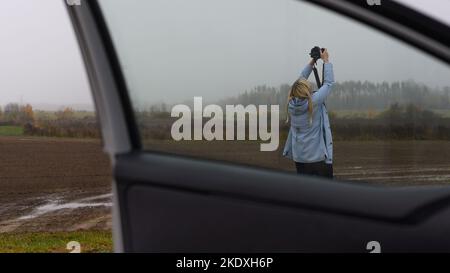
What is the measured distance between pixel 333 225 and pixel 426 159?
99cm

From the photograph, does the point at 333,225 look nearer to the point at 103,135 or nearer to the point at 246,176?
the point at 246,176

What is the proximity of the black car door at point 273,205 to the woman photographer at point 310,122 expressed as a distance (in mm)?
577

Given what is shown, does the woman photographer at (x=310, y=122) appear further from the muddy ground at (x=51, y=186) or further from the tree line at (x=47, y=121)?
the muddy ground at (x=51, y=186)

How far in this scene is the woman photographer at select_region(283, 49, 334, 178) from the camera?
2.04 meters

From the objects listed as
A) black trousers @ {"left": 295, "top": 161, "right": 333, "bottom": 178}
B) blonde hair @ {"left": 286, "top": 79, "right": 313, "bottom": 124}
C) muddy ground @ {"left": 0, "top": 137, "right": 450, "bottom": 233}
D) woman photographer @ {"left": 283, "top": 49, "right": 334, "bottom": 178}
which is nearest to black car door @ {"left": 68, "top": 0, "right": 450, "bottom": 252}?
muddy ground @ {"left": 0, "top": 137, "right": 450, "bottom": 233}

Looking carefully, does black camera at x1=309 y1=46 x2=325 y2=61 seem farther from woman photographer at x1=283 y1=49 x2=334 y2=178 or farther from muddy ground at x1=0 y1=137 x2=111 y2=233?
muddy ground at x1=0 y1=137 x2=111 y2=233

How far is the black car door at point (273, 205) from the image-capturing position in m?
1.26

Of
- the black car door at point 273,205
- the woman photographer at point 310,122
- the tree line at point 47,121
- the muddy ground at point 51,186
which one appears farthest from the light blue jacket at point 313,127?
the muddy ground at point 51,186

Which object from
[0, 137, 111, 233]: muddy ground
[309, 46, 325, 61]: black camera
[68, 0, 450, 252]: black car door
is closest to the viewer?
[68, 0, 450, 252]: black car door

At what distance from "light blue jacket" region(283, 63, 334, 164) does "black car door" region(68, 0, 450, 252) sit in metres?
0.65

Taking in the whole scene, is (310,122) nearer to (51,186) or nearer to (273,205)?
(273,205)

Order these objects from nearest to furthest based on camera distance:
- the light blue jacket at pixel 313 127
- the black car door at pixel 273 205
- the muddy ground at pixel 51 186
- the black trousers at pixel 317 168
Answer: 1. the black car door at pixel 273 205
2. the black trousers at pixel 317 168
3. the light blue jacket at pixel 313 127
4. the muddy ground at pixel 51 186

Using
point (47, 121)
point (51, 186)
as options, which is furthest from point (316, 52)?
point (51, 186)
